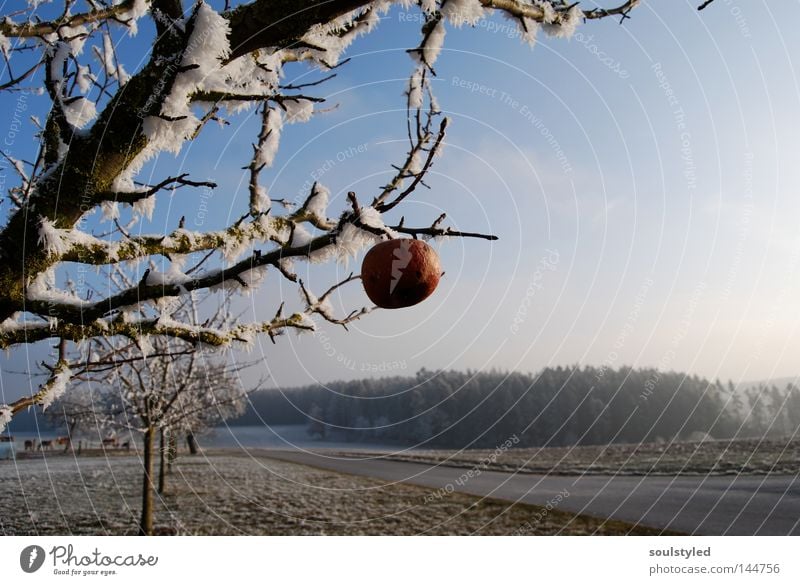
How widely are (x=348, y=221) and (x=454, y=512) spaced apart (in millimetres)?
10277

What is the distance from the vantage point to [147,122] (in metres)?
2.04

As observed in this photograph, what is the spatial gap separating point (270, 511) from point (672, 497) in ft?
32.2

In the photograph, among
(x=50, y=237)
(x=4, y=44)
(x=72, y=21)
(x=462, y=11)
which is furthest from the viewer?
(x=4, y=44)

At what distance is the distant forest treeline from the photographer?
155ft

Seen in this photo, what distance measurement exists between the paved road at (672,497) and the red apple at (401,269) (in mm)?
9628

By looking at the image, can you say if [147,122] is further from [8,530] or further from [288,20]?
[8,530]

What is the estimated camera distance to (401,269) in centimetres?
168

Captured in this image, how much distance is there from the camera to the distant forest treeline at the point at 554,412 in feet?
155

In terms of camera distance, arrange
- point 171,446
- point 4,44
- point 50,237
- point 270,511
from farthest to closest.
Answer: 1. point 171,446
2. point 270,511
3. point 4,44
4. point 50,237

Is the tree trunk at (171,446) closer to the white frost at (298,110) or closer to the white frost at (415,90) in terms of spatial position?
the white frost at (298,110)

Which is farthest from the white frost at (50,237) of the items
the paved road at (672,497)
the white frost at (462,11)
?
Result: the paved road at (672,497)

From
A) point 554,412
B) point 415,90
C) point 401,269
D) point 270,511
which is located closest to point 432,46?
point 415,90

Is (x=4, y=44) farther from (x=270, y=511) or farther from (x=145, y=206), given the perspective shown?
(x=270, y=511)

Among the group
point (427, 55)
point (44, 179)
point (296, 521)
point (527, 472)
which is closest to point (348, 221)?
point (427, 55)
